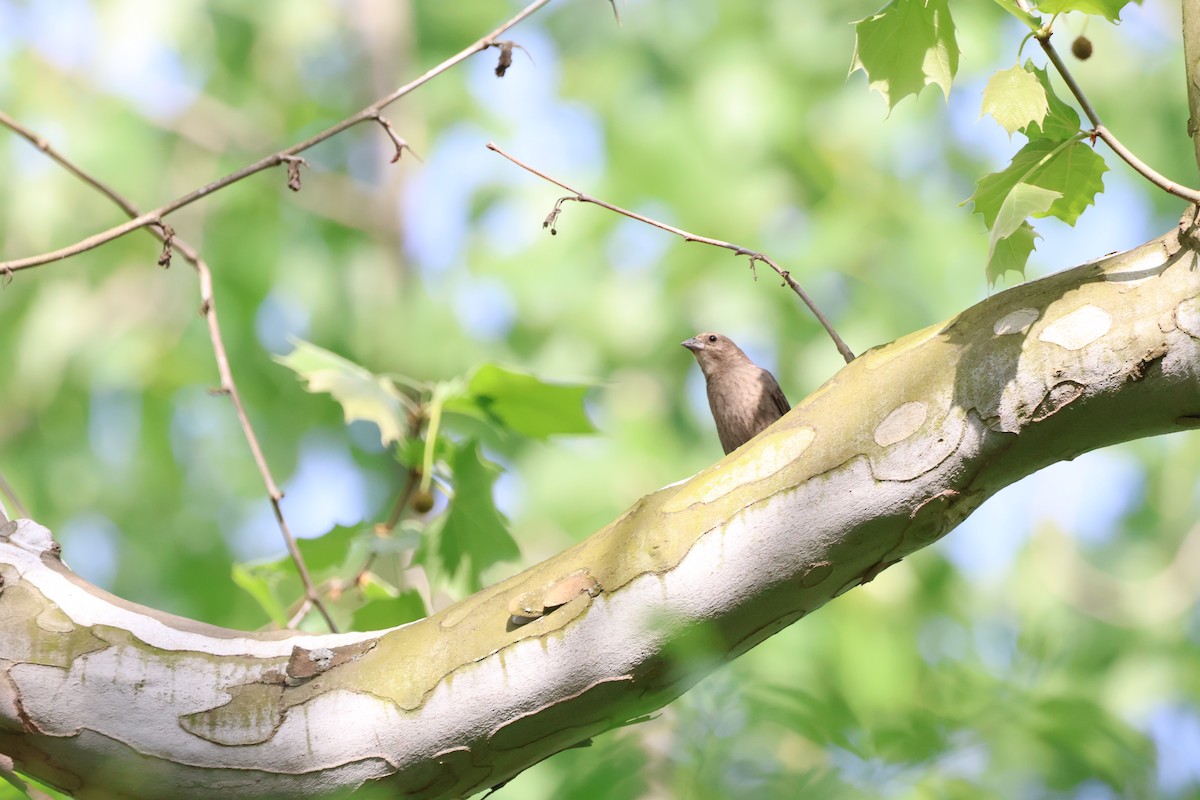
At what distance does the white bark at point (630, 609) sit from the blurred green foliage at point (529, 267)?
7.90 ft

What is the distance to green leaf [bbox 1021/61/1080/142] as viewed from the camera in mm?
1867

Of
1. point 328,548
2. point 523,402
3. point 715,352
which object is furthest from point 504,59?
point 715,352

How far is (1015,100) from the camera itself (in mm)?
1833

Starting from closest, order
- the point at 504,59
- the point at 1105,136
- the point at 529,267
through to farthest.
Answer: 1. the point at 1105,136
2. the point at 504,59
3. the point at 529,267

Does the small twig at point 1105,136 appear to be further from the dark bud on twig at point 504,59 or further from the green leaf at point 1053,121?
the dark bud on twig at point 504,59

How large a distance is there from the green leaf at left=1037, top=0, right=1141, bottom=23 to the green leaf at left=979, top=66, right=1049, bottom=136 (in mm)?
99

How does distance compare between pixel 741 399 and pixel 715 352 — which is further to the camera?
pixel 715 352

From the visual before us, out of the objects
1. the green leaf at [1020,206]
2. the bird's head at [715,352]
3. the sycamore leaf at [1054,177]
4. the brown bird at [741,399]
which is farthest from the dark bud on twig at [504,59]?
the bird's head at [715,352]

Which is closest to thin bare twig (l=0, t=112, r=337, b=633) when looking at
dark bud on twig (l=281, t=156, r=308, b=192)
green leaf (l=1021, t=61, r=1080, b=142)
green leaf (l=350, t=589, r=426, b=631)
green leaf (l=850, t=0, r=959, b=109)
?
green leaf (l=350, t=589, r=426, b=631)

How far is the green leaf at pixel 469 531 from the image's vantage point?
3.20m

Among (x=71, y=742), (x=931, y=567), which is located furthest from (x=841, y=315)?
(x=71, y=742)

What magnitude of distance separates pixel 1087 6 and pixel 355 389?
2139 mm

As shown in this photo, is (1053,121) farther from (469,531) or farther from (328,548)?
(328,548)

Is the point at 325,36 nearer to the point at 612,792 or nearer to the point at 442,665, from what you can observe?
the point at 442,665
